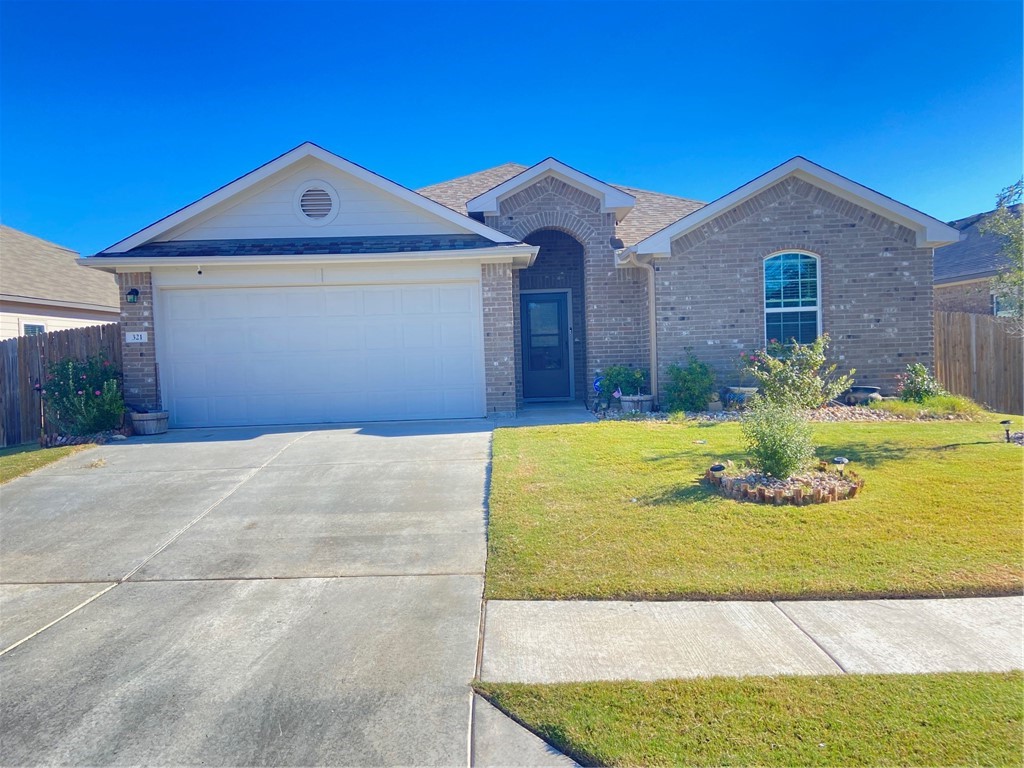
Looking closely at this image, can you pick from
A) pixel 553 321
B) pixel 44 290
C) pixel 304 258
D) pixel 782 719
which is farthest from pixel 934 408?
pixel 44 290

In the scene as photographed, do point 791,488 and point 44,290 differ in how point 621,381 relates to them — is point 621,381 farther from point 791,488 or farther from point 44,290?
point 44,290

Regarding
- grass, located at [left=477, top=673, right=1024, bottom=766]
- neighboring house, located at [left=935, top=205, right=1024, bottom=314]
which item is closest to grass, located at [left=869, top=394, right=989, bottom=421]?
neighboring house, located at [left=935, top=205, right=1024, bottom=314]

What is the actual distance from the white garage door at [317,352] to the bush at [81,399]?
3.08 feet

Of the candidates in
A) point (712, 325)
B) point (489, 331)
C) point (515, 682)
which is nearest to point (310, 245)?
point (489, 331)

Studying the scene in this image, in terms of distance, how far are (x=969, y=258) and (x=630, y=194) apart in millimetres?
11040

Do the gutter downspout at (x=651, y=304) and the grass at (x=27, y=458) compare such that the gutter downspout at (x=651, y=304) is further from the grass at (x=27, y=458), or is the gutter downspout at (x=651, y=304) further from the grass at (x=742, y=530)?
the grass at (x=27, y=458)

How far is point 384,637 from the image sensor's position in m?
4.08

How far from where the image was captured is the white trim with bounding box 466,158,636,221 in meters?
13.2

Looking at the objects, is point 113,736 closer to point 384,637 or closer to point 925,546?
point 384,637

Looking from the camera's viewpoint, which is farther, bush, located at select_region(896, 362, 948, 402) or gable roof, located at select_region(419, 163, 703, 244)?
gable roof, located at select_region(419, 163, 703, 244)

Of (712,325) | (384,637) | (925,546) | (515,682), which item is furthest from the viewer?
(712,325)

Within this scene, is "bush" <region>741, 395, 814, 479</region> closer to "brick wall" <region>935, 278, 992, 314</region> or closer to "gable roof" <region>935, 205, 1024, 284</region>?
"gable roof" <region>935, 205, 1024, 284</region>

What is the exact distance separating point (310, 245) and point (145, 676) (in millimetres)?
9207

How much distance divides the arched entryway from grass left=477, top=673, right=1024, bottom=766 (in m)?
11.3
